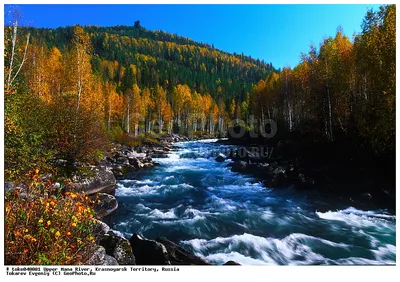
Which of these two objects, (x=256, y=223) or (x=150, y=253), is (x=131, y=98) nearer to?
(x=256, y=223)

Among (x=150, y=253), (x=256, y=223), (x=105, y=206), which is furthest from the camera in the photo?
(x=105, y=206)

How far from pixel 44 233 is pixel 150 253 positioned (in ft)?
9.92

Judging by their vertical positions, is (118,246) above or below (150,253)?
above

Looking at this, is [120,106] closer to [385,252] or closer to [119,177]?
[119,177]

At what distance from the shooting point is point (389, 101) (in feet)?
31.4

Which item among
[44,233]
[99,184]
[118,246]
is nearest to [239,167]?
[99,184]

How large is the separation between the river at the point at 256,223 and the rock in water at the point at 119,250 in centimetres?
240

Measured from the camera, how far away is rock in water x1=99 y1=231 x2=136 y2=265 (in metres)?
5.60

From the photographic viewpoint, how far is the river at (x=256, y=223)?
7379 mm

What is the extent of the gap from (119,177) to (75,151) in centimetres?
497

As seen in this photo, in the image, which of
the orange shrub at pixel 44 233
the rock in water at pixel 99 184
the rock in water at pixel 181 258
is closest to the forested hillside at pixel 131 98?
the rock in water at pixel 99 184

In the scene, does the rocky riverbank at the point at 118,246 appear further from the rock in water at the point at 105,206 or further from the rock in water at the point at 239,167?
the rock in water at the point at 239,167

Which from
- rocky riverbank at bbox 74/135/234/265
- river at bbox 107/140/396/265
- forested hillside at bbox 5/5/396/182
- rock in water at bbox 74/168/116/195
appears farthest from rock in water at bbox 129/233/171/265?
rock in water at bbox 74/168/116/195

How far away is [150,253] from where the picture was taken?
611 centimetres
